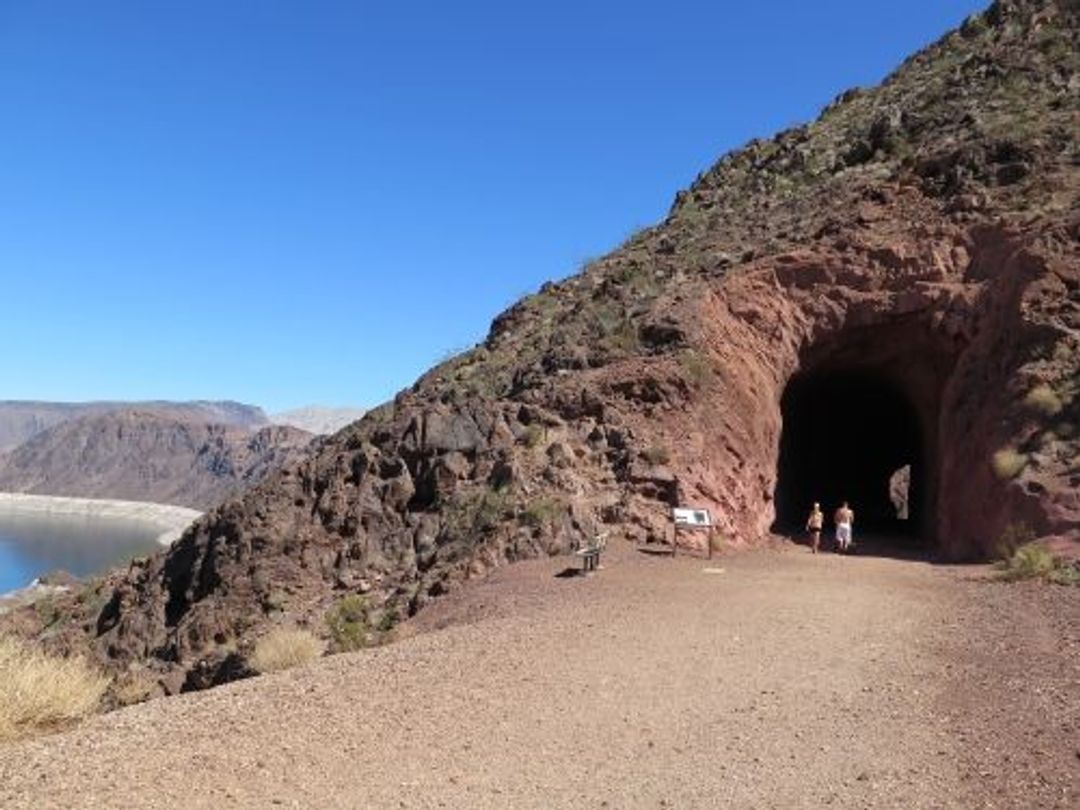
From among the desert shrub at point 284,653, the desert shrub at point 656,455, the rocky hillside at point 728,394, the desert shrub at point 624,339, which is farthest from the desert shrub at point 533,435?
the desert shrub at point 284,653

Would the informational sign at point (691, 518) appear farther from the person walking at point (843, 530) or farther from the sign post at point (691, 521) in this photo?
the person walking at point (843, 530)

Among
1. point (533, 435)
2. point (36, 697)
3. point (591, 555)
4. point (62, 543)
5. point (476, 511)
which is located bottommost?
point (62, 543)

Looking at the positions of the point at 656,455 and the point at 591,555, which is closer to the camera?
the point at 591,555

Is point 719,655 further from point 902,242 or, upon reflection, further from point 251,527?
point 902,242

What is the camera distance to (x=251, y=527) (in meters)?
21.0

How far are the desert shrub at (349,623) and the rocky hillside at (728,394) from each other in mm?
180

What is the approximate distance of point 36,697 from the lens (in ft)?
25.9

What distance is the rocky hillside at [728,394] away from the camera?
18.3m

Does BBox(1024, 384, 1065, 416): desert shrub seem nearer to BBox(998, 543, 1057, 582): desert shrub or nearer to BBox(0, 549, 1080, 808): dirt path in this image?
BBox(998, 543, 1057, 582): desert shrub

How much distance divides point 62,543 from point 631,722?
5876 inches

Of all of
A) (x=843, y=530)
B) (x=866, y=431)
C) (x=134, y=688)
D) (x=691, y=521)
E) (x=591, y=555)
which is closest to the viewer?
(x=591, y=555)

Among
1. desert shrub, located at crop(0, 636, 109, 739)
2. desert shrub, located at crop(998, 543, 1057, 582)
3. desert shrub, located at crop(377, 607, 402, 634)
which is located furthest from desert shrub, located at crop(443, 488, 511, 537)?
desert shrub, located at crop(0, 636, 109, 739)

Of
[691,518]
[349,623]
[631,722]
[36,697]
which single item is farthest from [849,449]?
[36,697]

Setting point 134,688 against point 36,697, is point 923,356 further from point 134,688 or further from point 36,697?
point 36,697
